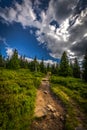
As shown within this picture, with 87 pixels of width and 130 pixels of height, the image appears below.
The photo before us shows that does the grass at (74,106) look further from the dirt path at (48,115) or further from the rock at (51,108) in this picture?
the rock at (51,108)

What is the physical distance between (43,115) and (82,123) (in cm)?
554

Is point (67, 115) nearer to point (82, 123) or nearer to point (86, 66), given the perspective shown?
point (82, 123)

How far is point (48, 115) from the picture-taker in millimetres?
20719

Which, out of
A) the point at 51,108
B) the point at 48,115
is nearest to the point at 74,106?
the point at 51,108

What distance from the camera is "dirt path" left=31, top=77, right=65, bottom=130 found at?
59.9 feet

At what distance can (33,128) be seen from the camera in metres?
17.3

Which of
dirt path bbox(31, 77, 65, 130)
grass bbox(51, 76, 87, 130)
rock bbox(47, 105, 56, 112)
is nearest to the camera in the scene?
dirt path bbox(31, 77, 65, 130)

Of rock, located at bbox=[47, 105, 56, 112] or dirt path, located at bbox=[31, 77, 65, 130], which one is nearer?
dirt path, located at bbox=[31, 77, 65, 130]

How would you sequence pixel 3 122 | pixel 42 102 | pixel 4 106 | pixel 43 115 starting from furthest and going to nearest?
pixel 42 102, pixel 43 115, pixel 4 106, pixel 3 122

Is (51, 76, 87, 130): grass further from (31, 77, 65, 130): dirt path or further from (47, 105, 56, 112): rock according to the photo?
(47, 105, 56, 112): rock

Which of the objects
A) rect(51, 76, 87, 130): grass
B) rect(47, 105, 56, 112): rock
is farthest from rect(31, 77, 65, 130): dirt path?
rect(51, 76, 87, 130): grass

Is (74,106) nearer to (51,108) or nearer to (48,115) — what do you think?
(51,108)

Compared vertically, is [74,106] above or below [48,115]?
above

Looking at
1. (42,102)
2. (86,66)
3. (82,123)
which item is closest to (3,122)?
(42,102)
